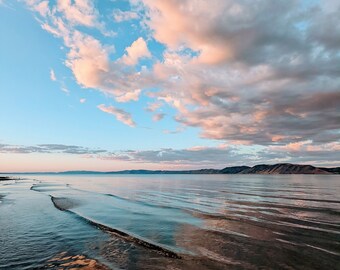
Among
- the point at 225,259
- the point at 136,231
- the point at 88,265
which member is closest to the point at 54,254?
the point at 88,265

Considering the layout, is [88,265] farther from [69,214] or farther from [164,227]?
[69,214]

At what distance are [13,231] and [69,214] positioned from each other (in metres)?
8.03

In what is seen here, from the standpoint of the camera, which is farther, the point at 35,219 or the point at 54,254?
the point at 35,219

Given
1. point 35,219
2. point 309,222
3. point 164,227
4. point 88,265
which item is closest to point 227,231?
point 164,227

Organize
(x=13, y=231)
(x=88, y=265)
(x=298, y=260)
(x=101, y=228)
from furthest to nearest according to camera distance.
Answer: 1. (x=101, y=228)
2. (x=13, y=231)
3. (x=298, y=260)
4. (x=88, y=265)

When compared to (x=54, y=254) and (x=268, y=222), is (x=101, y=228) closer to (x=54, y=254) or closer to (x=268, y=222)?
(x=54, y=254)

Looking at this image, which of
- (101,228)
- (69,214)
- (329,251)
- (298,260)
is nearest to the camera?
(298,260)

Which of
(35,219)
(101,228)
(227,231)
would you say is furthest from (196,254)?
(35,219)

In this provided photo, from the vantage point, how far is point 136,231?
1870cm

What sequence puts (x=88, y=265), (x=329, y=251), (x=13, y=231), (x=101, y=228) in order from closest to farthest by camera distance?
(x=88, y=265), (x=329, y=251), (x=13, y=231), (x=101, y=228)

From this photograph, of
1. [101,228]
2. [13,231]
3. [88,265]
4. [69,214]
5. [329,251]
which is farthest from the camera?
[69,214]

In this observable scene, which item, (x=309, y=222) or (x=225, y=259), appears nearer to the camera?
(x=225, y=259)

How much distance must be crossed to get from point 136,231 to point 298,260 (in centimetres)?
1054

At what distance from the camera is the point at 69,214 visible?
85.7 feet
